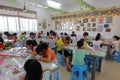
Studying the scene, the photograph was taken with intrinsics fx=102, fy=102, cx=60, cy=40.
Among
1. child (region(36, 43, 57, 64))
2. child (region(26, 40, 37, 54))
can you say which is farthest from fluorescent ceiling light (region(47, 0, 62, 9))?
child (region(36, 43, 57, 64))

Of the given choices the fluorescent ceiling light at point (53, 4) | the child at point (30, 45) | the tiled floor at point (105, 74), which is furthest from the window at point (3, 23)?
the tiled floor at point (105, 74)

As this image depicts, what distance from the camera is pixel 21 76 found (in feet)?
4.45

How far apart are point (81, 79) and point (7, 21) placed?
559 cm

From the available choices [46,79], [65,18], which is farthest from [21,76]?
[65,18]

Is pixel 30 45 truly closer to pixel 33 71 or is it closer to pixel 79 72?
pixel 79 72

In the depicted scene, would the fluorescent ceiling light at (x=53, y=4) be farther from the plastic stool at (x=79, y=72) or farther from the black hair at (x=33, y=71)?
the black hair at (x=33, y=71)

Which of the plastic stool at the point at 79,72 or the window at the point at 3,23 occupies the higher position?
the window at the point at 3,23

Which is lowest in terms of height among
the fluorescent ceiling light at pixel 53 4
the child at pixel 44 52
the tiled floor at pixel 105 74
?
the tiled floor at pixel 105 74

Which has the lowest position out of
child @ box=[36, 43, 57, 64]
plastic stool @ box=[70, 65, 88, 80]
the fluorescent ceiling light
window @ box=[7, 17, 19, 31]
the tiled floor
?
the tiled floor

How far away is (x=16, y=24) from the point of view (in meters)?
6.54

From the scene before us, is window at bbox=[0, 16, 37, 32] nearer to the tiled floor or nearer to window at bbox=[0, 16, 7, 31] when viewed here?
window at bbox=[0, 16, 7, 31]

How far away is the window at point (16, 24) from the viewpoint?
5.98 meters

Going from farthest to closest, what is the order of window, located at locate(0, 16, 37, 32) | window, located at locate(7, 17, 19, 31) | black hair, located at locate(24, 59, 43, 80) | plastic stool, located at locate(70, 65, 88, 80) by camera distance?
window, located at locate(7, 17, 19, 31)
window, located at locate(0, 16, 37, 32)
plastic stool, located at locate(70, 65, 88, 80)
black hair, located at locate(24, 59, 43, 80)

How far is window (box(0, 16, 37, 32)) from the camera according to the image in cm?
598
